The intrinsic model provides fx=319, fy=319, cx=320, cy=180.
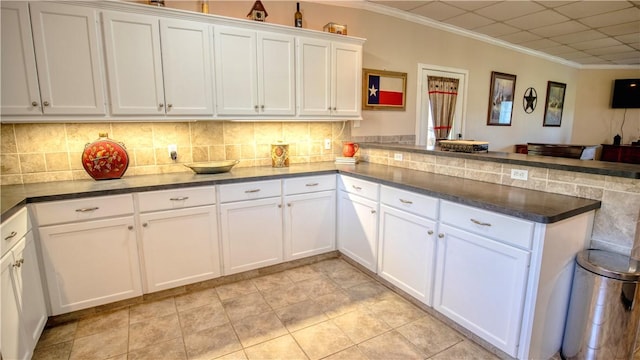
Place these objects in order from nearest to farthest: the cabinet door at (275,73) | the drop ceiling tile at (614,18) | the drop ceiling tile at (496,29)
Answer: the cabinet door at (275,73)
the drop ceiling tile at (614,18)
the drop ceiling tile at (496,29)

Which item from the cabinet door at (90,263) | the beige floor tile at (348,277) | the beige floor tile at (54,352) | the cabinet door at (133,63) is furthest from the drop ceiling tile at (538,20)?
the beige floor tile at (54,352)

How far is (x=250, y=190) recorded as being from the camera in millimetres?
2645

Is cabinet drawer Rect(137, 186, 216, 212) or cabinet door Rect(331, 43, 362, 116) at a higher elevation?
cabinet door Rect(331, 43, 362, 116)

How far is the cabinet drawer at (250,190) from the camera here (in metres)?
2.55

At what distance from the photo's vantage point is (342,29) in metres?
3.16

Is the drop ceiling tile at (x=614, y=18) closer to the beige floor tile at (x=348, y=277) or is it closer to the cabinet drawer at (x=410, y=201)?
the cabinet drawer at (x=410, y=201)

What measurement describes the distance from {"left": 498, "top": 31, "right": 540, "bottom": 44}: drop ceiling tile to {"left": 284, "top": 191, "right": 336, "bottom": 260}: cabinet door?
12.0ft

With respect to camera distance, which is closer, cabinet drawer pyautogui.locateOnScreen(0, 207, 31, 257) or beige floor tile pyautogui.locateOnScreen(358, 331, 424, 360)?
cabinet drawer pyautogui.locateOnScreen(0, 207, 31, 257)

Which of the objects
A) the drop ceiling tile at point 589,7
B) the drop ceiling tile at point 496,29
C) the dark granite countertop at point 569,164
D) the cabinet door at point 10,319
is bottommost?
the cabinet door at point 10,319

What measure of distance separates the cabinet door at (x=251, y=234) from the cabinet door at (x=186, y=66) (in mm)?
865

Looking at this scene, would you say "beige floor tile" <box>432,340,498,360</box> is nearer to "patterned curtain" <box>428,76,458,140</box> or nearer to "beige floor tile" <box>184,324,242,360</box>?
"beige floor tile" <box>184,324,242,360</box>

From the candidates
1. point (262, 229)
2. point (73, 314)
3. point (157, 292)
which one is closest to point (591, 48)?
point (262, 229)

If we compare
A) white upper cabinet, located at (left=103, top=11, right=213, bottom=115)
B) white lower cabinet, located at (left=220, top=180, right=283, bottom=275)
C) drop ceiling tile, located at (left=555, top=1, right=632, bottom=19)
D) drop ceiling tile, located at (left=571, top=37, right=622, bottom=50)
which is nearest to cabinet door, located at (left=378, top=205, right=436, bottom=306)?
white lower cabinet, located at (left=220, top=180, right=283, bottom=275)

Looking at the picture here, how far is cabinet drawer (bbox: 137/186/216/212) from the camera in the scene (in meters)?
2.28
